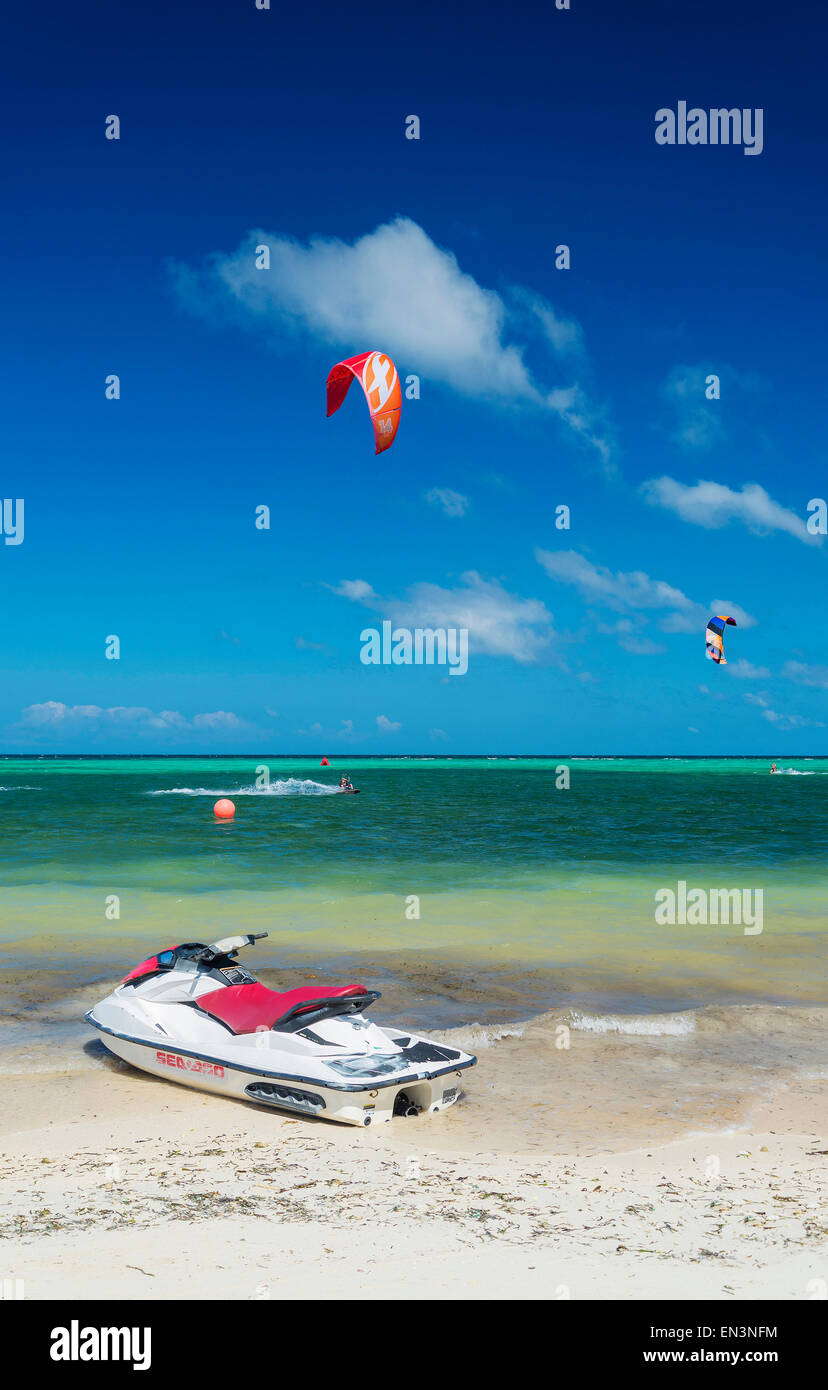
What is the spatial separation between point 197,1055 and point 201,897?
33.8 feet

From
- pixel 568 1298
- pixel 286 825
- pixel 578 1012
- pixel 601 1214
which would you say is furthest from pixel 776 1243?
pixel 286 825

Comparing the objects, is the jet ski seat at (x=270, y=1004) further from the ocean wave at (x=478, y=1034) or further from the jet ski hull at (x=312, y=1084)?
the ocean wave at (x=478, y=1034)

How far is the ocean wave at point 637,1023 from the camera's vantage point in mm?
9188

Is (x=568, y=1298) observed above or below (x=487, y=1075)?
above

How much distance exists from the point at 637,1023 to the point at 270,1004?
4168mm

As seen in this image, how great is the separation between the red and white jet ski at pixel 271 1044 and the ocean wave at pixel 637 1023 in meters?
2.45

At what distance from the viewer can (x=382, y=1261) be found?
166 inches

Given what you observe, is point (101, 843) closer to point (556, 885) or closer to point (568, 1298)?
point (556, 885)

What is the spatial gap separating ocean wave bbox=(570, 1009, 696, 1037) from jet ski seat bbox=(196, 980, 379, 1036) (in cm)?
324

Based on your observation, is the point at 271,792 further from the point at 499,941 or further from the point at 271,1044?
the point at 271,1044

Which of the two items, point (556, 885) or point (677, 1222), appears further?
point (556, 885)

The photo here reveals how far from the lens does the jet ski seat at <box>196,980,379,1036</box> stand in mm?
6773

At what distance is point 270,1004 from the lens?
6.98m

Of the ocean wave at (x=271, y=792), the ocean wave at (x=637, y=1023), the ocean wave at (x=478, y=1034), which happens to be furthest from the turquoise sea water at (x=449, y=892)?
the ocean wave at (x=271, y=792)
